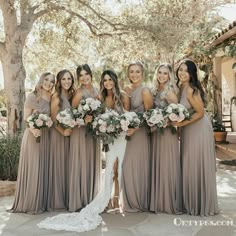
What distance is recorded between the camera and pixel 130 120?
16.2 feet

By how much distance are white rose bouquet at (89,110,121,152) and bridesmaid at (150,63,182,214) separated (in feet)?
2.25

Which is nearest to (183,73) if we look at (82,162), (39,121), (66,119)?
(66,119)

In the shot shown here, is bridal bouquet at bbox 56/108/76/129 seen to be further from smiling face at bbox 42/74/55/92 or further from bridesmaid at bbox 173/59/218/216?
bridesmaid at bbox 173/59/218/216

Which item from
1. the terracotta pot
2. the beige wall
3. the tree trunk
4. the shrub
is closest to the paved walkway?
the shrub

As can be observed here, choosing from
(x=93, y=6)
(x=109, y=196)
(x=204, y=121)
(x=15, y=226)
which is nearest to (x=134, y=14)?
(x=93, y=6)

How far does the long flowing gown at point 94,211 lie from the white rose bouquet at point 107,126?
9.3 inches

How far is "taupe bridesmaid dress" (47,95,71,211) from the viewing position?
535cm

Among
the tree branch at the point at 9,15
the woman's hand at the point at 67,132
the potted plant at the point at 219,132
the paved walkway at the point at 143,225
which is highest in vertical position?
the tree branch at the point at 9,15

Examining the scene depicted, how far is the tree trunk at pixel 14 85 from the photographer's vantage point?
884 cm

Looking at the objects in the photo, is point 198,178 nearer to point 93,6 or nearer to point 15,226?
point 15,226

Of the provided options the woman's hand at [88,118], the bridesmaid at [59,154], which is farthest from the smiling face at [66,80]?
the woman's hand at [88,118]

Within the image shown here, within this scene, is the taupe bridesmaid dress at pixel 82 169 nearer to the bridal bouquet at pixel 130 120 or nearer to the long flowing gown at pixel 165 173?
the bridal bouquet at pixel 130 120

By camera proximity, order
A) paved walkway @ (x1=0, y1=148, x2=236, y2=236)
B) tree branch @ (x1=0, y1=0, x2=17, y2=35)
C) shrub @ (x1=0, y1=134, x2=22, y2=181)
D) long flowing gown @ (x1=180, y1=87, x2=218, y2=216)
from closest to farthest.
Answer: paved walkway @ (x1=0, y1=148, x2=236, y2=236) < long flowing gown @ (x1=180, y1=87, x2=218, y2=216) < shrub @ (x1=0, y1=134, x2=22, y2=181) < tree branch @ (x1=0, y1=0, x2=17, y2=35)

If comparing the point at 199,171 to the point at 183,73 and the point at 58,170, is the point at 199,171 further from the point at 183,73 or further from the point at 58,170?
the point at 58,170
